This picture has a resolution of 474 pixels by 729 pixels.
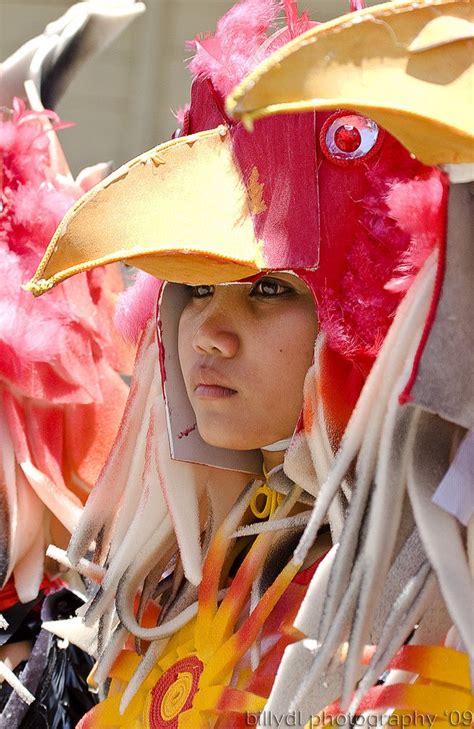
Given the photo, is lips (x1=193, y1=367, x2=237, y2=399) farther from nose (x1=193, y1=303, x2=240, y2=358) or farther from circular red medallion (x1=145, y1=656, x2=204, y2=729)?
circular red medallion (x1=145, y1=656, x2=204, y2=729)

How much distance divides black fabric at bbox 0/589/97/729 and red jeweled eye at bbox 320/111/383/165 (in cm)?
93

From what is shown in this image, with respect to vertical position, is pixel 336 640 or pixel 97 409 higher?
pixel 97 409

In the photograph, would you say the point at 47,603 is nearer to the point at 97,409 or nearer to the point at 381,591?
the point at 97,409

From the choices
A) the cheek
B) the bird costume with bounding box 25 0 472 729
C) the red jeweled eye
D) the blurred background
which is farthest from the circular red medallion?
the blurred background

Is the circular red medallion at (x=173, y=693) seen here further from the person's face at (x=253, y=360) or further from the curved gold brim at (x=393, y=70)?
the curved gold brim at (x=393, y=70)

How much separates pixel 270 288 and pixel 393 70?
423 mm

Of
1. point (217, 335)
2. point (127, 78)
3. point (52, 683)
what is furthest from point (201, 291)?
point (127, 78)

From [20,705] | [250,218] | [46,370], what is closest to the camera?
[250,218]

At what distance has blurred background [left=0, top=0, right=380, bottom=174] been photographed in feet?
11.8

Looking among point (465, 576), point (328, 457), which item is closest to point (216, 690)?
point (328, 457)

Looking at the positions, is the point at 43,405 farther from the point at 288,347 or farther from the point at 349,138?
the point at 349,138

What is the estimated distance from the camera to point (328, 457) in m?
1.13

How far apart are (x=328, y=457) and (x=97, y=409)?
0.81 meters

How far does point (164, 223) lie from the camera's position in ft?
3.54
